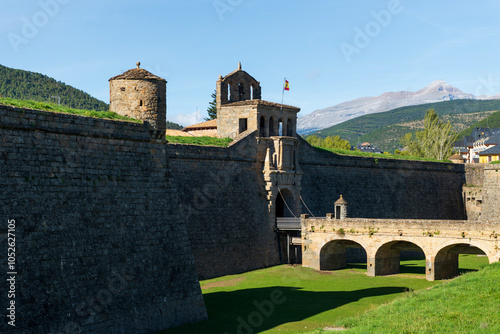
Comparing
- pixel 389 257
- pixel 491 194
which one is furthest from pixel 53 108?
pixel 491 194

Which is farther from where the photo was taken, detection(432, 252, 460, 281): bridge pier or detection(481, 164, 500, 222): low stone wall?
detection(481, 164, 500, 222): low stone wall

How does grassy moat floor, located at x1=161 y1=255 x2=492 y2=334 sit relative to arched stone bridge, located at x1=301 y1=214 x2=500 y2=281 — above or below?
below

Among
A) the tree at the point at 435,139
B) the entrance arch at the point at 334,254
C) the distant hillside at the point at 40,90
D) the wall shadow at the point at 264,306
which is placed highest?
the distant hillside at the point at 40,90

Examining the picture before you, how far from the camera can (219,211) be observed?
1346 inches

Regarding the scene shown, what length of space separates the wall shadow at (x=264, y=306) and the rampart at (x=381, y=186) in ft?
40.2

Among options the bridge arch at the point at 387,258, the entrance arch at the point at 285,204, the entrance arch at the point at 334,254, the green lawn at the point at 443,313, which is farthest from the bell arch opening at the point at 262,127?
the green lawn at the point at 443,313

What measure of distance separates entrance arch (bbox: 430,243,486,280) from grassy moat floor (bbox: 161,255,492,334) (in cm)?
104

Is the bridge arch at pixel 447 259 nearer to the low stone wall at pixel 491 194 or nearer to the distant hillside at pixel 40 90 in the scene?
the low stone wall at pixel 491 194

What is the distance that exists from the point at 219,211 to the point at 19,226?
17792 millimetres

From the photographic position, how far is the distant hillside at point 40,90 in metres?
79.1

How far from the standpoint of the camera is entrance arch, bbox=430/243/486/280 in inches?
1297

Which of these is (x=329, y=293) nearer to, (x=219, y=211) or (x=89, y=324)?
(x=219, y=211)

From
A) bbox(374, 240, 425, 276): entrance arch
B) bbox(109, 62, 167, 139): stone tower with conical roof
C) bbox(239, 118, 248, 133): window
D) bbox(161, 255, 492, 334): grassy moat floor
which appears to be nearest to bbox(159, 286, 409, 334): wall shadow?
bbox(161, 255, 492, 334): grassy moat floor

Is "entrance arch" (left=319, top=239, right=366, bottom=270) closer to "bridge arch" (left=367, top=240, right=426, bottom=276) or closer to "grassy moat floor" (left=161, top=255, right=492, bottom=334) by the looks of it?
"grassy moat floor" (left=161, top=255, right=492, bottom=334)
